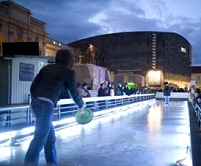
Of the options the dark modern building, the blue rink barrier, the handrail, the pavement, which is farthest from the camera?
the dark modern building

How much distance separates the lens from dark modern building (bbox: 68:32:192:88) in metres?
72.7

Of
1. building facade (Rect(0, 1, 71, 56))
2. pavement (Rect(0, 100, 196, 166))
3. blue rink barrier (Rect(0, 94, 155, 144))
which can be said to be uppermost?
building facade (Rect(0, 1, 71, 56))

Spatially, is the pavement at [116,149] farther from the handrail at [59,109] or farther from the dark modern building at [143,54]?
the dark modern building at [143,54]

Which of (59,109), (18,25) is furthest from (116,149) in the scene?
(18,25)

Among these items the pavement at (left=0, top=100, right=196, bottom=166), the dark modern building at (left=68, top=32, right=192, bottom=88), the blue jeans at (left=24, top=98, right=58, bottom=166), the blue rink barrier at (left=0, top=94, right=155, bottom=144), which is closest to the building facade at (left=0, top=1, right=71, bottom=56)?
the blue rink barrier at (left=0, top=94, right=155, bottom=144)

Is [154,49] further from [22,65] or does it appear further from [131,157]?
[131,157]

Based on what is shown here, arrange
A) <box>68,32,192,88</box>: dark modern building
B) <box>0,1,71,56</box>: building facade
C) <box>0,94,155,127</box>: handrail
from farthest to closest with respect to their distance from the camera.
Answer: <box>68,32,192,88</box>: dark modern building < <box>0,1,71,56</box>: building facade < <box>0,94,155,127</box>: handrail

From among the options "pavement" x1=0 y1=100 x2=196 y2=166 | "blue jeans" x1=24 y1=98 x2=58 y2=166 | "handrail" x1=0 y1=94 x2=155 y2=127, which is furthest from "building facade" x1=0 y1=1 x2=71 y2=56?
"blue jeans" x1=24 y1=98 x2=58 y2=166

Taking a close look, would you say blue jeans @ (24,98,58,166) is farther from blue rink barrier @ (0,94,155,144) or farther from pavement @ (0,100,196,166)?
blue rink barrier @ (0,94,155,144)

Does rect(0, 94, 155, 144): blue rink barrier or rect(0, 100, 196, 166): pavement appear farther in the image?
rect(0, 94, 155, 144): blue rink barrier

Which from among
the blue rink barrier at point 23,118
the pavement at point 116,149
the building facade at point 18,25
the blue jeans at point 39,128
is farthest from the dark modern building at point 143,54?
the blue jeans at point 39,128

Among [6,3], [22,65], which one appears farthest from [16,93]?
[6,3]

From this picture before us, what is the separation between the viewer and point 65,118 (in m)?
10.0

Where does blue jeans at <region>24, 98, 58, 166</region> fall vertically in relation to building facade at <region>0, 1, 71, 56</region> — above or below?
below
